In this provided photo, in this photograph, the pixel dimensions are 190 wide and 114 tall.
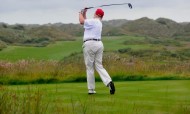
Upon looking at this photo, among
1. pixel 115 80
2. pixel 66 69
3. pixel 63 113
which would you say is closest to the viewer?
pixel 63 113

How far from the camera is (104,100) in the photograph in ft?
38.4

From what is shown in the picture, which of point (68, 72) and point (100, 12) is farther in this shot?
point (68, 72)

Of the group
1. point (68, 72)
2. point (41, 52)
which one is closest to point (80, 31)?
point (41, 52)

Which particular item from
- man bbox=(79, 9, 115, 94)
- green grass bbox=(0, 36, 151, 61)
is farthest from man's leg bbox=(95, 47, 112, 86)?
green grass bbox=(0, 36, 151, 61)

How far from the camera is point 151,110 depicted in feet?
33.1

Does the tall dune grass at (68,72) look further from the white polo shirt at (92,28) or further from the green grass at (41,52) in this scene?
the green grass at (41,52)

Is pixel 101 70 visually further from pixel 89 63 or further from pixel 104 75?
pixel 89 63

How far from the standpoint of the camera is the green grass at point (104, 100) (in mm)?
8778

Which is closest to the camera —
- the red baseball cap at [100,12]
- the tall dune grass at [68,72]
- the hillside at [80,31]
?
the red baseball cap at [100,12]

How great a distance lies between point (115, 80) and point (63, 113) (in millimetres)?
9969

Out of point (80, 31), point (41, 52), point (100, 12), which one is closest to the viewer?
point (100, 12)

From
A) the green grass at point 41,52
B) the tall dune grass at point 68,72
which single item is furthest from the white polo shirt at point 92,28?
the green grass at point 41,52

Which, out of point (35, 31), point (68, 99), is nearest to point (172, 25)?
point (35, 31)

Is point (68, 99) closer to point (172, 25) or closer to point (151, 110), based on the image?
point (151, 110)
